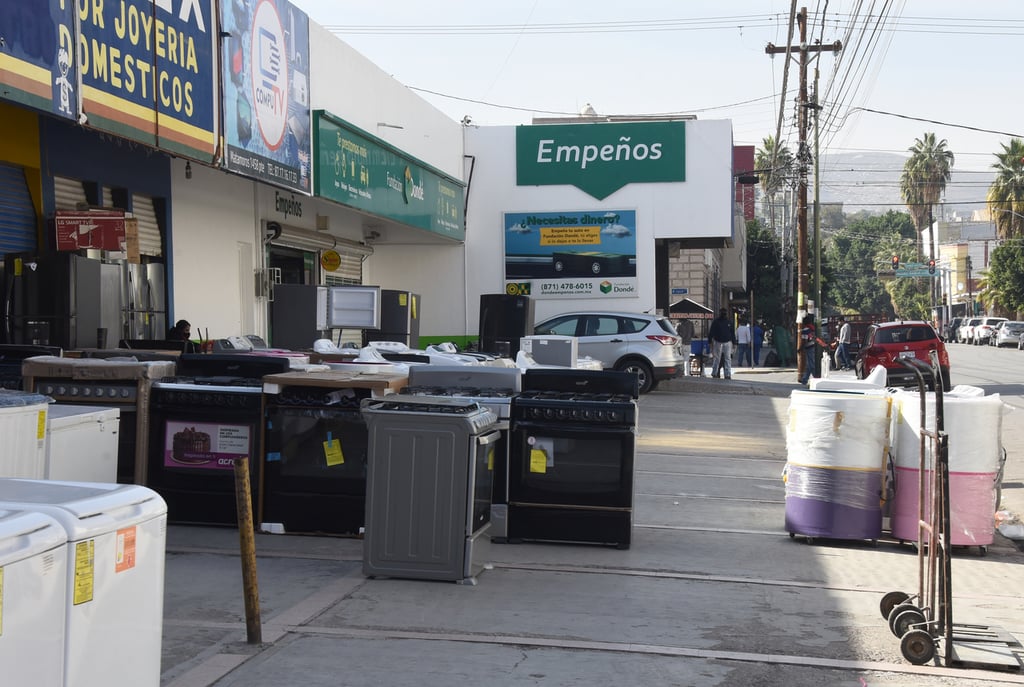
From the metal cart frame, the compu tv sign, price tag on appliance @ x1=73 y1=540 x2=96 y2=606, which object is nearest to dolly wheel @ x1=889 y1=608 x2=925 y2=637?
the metal cart frame

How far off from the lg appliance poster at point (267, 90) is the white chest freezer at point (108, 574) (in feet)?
30.7

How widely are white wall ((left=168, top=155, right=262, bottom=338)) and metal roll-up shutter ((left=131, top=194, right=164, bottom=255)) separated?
24cm

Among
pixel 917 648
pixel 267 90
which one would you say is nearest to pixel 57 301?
pixel 267 90

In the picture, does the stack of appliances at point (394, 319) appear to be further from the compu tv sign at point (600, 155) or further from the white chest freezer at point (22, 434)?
the white chest freezer at point (22, 434)

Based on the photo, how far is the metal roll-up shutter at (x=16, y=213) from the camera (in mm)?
11375

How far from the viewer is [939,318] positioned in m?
103

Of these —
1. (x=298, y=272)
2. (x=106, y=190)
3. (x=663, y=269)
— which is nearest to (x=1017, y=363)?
(x=663, y=269)

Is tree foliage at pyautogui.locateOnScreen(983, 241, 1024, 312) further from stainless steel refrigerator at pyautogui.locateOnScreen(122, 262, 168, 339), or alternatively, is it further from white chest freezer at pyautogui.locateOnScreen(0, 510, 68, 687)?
white chest freezer at pyautogui.locateOnScreen(0, 510, 68, 687)

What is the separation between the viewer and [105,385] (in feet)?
28.0

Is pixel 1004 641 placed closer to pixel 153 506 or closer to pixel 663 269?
pixel 153 506

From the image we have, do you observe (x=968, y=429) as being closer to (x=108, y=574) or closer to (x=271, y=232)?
(x=108, y=574)

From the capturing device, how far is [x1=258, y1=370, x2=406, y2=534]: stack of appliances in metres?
8.34

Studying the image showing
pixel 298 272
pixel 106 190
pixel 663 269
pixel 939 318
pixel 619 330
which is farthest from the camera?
pixel 939 318

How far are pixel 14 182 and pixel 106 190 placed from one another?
5.75ft
